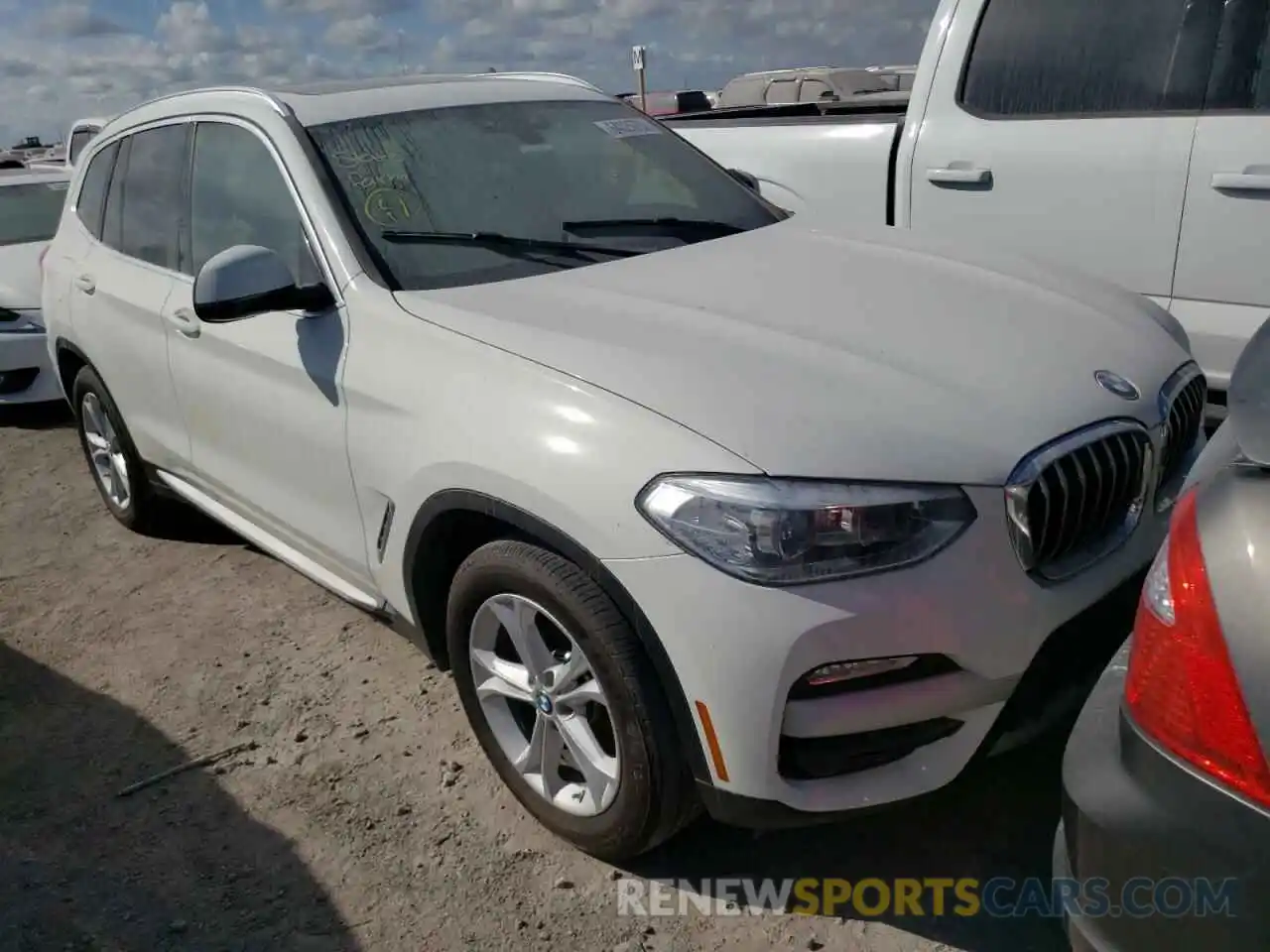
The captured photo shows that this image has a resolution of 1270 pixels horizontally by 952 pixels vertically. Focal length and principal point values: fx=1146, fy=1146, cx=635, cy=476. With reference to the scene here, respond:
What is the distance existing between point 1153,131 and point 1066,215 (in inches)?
15.3

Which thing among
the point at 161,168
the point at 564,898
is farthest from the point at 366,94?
the point at 564,898

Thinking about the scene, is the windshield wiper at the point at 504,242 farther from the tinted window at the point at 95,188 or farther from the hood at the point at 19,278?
the hood at the point at 19,278

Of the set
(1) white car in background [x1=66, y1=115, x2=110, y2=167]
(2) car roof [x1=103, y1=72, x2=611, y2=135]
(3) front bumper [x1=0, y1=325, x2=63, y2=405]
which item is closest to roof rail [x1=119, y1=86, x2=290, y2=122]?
Result: (2) car roof [x1=103, y1=72, x2=611, y2=135]

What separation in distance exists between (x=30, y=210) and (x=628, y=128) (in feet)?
22.0

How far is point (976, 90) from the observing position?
14.7 ft

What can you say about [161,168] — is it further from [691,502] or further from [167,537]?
[691,502]

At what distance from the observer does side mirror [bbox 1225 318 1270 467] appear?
60.5 inches

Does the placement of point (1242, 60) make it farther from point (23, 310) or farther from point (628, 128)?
point (23, 310)

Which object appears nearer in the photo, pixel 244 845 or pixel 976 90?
pixel 244 845

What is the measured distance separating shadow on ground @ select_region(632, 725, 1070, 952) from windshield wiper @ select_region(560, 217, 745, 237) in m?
1.72

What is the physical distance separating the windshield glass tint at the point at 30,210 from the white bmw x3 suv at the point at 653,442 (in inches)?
218

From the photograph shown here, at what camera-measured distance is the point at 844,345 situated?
2549mm

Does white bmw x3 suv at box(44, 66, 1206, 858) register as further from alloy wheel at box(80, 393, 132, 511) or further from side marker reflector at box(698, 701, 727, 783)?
alloy wheel at box(80, 393, 132, 511)

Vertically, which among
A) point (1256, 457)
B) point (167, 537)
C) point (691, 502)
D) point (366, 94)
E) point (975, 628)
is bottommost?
point (167, 537)
